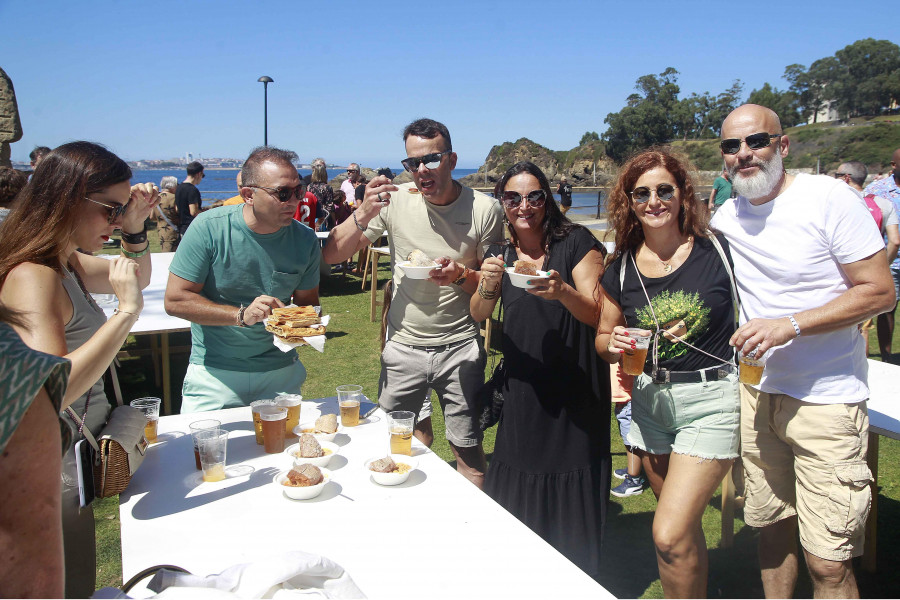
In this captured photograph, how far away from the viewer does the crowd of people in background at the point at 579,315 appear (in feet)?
7.30

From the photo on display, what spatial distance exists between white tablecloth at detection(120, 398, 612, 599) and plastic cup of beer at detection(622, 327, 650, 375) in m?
0.90

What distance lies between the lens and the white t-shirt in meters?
2.46

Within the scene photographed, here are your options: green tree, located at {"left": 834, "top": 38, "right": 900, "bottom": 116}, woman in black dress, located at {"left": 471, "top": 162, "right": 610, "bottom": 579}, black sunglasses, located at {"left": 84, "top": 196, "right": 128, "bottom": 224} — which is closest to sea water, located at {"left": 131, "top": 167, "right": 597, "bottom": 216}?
black sunglasses, located at {"left": 84, "top": 196, "right": 128, "bottom": 224}

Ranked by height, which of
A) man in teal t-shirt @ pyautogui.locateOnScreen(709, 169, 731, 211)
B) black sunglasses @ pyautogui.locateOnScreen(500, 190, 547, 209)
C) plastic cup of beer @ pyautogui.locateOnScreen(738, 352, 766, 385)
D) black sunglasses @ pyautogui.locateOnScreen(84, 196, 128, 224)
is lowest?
plastic cup of beer @ pyautogui.locateOnScreen(738, 352, 766, 385)

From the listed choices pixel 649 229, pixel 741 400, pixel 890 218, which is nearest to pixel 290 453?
pixel 649 229

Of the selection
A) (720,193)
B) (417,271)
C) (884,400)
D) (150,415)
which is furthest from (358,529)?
(720,193)

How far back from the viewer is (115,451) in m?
2.12

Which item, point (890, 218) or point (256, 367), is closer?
point (256, 367)

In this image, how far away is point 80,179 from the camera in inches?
84.9

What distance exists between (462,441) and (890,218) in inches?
219

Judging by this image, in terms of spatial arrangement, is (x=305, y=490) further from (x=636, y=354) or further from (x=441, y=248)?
(x=441, y=248)

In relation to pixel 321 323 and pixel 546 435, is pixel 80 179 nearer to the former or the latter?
pixel 321 323

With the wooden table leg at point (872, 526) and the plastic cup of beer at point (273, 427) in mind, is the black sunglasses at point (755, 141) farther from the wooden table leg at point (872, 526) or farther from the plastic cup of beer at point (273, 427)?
the plastic cup of beer at point (273, 427)

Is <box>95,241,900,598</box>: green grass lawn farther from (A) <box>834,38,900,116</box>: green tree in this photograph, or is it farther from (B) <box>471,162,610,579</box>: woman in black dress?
(A) <box>834,38,900,116</box>: green tree
